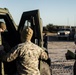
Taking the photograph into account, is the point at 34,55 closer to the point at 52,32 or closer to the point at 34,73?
the point at 34,73

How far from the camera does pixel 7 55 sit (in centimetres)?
371

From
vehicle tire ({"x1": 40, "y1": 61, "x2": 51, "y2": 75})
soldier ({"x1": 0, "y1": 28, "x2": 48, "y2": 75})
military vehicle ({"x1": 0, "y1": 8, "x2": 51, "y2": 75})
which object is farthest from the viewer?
vehicle tire ({"x1": 40, "y1": 61, "x2": 51, "y2": 75})

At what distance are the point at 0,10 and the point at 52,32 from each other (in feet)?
182

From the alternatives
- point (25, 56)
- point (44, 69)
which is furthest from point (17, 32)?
point (25, 56)

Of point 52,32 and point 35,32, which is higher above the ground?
point 35,32

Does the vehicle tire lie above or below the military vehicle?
below

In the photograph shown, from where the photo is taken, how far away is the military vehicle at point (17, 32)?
456 centimetres

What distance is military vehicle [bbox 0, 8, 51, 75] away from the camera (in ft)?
15.0

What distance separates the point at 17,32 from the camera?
17.6ft

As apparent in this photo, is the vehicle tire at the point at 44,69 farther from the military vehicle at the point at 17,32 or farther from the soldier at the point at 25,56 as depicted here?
the soldier at the point at 25,56

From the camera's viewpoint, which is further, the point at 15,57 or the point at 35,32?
the point at 35,32

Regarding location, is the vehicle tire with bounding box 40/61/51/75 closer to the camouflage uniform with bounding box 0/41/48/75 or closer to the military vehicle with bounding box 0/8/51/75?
the military vehicle with bounding box 0/8/51/75

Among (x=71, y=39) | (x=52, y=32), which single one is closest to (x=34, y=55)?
(x=71, y=39)

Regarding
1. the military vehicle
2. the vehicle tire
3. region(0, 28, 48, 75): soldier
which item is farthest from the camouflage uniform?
the vehicle tire
